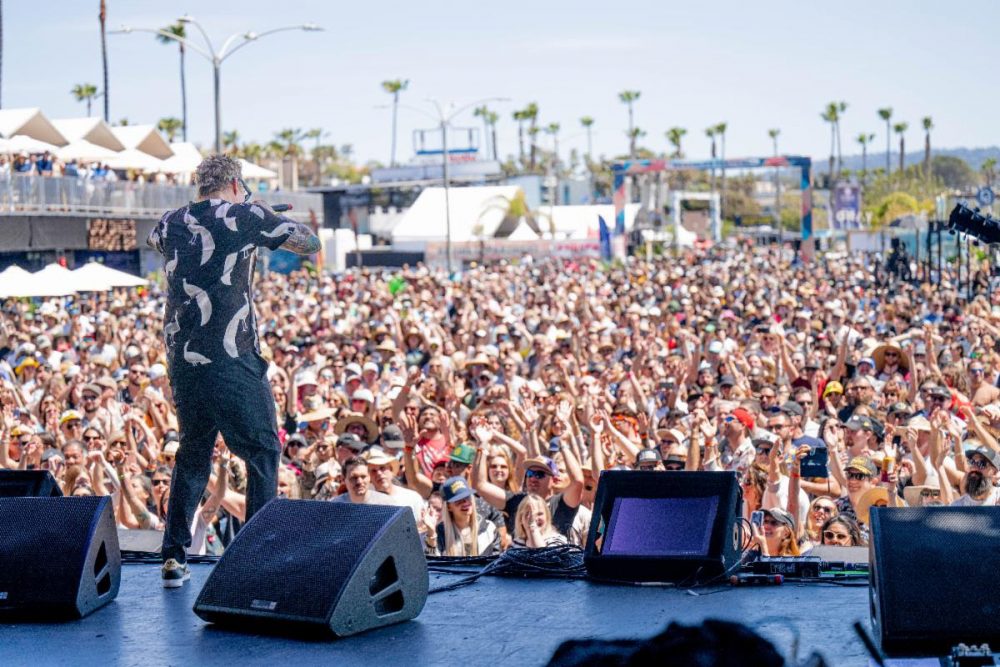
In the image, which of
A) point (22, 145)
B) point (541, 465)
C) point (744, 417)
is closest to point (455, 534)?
point (541, 465)

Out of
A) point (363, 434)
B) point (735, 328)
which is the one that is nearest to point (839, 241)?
point (735, 328)

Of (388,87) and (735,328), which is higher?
(388,87)

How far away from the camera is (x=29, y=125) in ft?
97.3

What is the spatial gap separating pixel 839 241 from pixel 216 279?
98.7 meters

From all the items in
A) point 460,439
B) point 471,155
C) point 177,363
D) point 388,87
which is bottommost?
→ point 460,439

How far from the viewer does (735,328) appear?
17.0 meters

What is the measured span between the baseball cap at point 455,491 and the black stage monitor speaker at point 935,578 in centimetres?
332

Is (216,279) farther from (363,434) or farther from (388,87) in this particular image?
(388,87)

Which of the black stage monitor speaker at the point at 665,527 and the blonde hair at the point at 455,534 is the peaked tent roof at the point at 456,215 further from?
the black stage monitor speaker at the point at 665,527

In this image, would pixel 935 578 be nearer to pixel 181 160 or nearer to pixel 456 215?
pixel 181 160

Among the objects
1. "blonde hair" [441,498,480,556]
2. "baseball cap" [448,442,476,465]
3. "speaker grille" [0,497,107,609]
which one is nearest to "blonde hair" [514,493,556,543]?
"blonde hair" [441,498,480,556]

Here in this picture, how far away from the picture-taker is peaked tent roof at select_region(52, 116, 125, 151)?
32.8 meters

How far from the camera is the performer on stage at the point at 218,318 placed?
4551 millimetres

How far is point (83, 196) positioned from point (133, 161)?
150 cm
